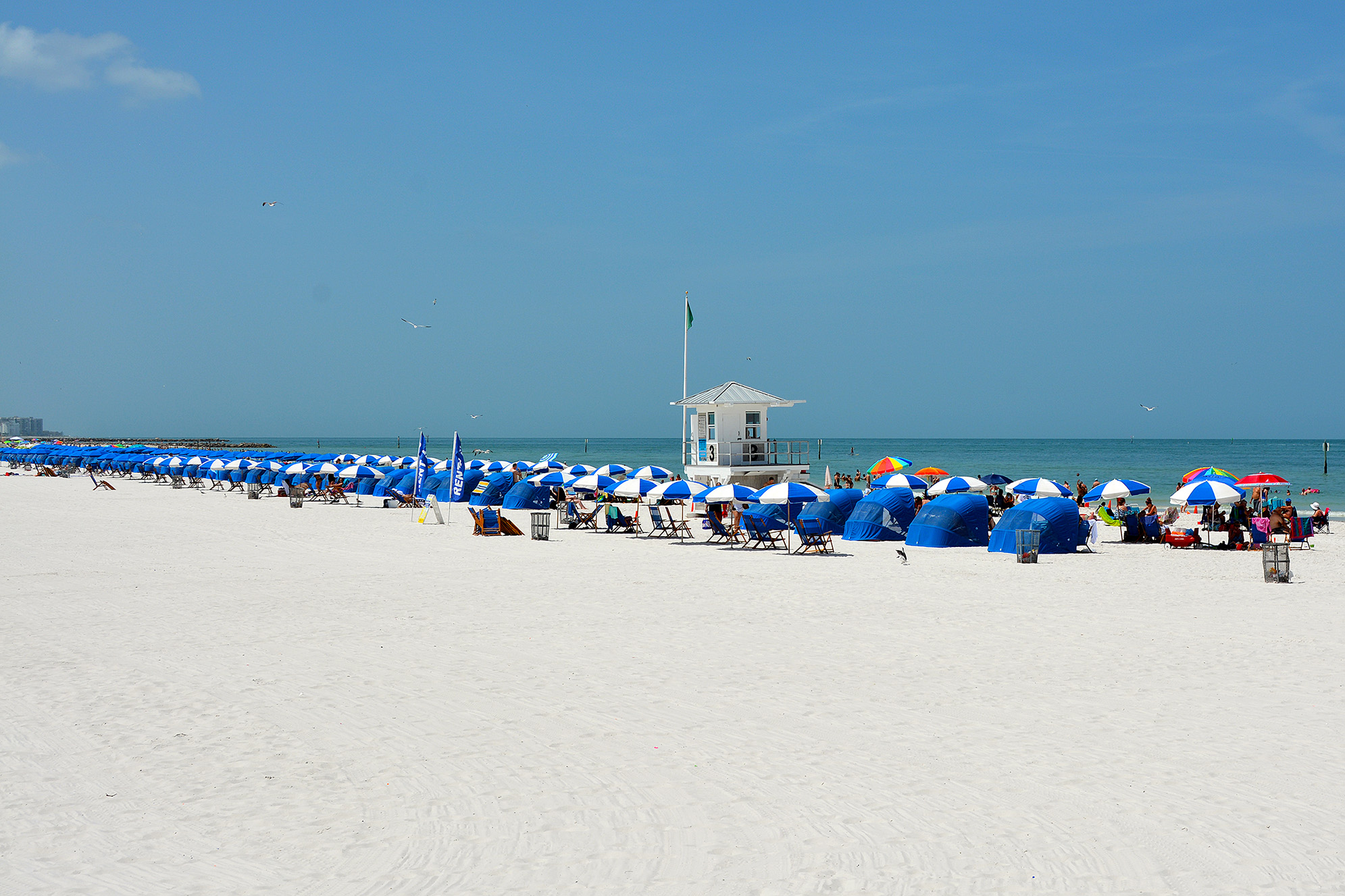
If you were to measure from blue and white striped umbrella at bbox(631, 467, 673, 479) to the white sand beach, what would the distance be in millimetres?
12012

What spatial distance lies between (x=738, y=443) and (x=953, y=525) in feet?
46.0

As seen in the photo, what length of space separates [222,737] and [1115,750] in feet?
18.6

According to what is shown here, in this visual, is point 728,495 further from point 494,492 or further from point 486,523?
point 494,492

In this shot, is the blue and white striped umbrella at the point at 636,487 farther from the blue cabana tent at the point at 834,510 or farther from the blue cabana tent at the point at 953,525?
the blue cabana tent at the point at 953,525

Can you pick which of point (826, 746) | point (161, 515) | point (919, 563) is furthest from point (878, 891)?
point (161, 515)

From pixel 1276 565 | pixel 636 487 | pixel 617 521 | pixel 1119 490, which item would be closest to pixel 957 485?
pixel 1119 490

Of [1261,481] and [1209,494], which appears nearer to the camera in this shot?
[1209,494]

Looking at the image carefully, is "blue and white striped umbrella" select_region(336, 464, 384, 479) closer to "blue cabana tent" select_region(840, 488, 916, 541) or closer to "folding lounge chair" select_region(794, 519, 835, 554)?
"blue cabana tent" select_region(840, 488, 916, 541)

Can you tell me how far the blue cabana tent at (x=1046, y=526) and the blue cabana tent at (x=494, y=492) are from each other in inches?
703

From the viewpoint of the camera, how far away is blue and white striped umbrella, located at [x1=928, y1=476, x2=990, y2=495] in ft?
72.9

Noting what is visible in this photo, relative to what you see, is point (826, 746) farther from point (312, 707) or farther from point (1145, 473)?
point (1145, 473)

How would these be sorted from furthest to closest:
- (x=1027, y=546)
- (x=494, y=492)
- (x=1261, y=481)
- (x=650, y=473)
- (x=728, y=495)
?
1. (x=494, y=492)
2. (x=650, y=473)
3. (x=1261, y=481)
4. (x=728, y=495)
5. (x=1027, y=546)

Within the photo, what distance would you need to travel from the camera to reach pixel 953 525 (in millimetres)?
20047

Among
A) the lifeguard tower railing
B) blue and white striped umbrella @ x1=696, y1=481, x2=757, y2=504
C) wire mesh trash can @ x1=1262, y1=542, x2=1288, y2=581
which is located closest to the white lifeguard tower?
the lifeguard tower railing
